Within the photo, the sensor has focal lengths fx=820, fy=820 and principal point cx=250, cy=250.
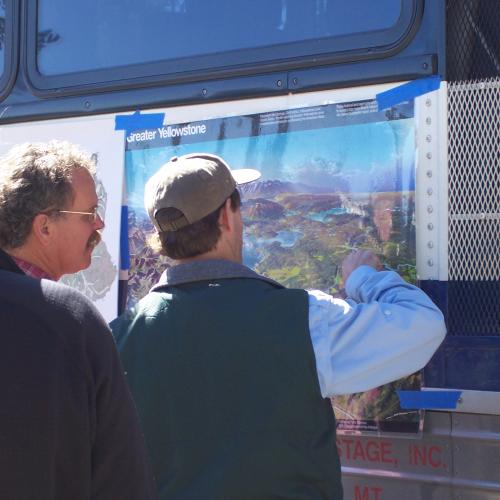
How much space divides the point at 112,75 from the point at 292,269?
3.07 feet

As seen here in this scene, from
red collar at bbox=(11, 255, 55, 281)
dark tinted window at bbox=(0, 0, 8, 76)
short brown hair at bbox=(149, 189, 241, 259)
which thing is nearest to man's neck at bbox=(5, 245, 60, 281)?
red collar at bbox=(11, 255, 55, 281)

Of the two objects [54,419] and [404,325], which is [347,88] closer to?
[404,325]

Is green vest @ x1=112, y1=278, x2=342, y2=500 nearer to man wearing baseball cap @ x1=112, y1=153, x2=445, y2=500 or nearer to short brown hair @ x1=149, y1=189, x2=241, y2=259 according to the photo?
man wearing baseball cap @ x1=112, y1=153, x2=445, y2=500

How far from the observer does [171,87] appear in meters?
2.55

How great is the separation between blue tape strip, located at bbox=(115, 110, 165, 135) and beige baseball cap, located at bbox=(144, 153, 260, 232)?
1.99ft

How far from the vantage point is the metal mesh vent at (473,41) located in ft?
7.11

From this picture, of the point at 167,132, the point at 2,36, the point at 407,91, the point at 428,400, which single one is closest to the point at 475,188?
the point at 407,91

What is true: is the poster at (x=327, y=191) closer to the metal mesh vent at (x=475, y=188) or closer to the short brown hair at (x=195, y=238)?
the metal mesh vent at (x=475, y=188)

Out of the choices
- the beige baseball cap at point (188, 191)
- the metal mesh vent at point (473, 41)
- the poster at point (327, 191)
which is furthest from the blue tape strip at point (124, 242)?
the metal mesh vent at point (473, 41)

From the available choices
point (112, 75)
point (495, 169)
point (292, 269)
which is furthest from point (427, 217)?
point (112, 75)

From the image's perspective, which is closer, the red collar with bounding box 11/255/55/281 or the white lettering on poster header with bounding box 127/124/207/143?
the red collar with bounding box 11/255/55/281

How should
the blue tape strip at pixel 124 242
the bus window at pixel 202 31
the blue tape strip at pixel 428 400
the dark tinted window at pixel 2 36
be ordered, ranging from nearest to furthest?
the blue tape strip at pixel 428 400 → the bus window at pixel 202 31 → the blue tape strip at pixel 124 242 → the dark tinted window at pixel 2 36

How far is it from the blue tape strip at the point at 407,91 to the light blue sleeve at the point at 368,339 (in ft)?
2.03

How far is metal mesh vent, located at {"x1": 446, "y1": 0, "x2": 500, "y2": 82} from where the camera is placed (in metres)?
2.17
